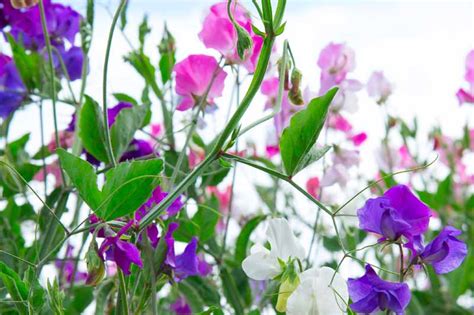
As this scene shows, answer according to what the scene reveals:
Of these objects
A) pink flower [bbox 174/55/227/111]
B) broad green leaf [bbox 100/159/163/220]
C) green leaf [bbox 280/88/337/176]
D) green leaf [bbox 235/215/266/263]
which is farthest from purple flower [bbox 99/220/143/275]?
green leaf [bbox 235/215/266/263]

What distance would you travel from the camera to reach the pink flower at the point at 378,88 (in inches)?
47.8

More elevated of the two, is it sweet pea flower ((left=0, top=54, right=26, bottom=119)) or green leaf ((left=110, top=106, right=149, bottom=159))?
sweet pea flower ((left=0, top=54, right=26, bottom=119))

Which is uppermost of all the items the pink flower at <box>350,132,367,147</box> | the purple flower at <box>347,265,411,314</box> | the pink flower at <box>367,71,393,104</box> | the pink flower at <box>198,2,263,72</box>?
the pink flower at <box>198,2,263,72</box>

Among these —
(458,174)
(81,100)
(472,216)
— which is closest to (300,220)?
(472,216)

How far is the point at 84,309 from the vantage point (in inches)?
37.8

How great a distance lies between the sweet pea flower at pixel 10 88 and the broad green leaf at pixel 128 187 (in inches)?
15.3

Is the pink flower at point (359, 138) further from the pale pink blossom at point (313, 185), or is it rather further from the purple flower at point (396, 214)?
the purple flower at point (396, 214)

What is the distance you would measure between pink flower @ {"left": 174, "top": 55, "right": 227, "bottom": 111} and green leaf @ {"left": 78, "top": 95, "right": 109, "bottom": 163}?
10 cm

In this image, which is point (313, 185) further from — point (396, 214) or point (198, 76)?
point (396, 214)

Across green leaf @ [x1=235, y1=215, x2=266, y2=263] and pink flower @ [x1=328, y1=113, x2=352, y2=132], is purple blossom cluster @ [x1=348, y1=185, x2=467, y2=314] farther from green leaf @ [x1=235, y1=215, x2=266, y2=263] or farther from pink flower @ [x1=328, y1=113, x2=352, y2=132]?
pink flower @ [x1=328, y1=113, x2=352, y2=132]

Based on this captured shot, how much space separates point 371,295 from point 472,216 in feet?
3.23

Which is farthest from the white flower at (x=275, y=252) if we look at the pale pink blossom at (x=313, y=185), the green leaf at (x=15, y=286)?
the pale pink blossom at (x=313, y=185)

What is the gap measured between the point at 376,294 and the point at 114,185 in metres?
0.19

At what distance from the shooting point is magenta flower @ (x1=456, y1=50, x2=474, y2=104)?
1102 millimetres
